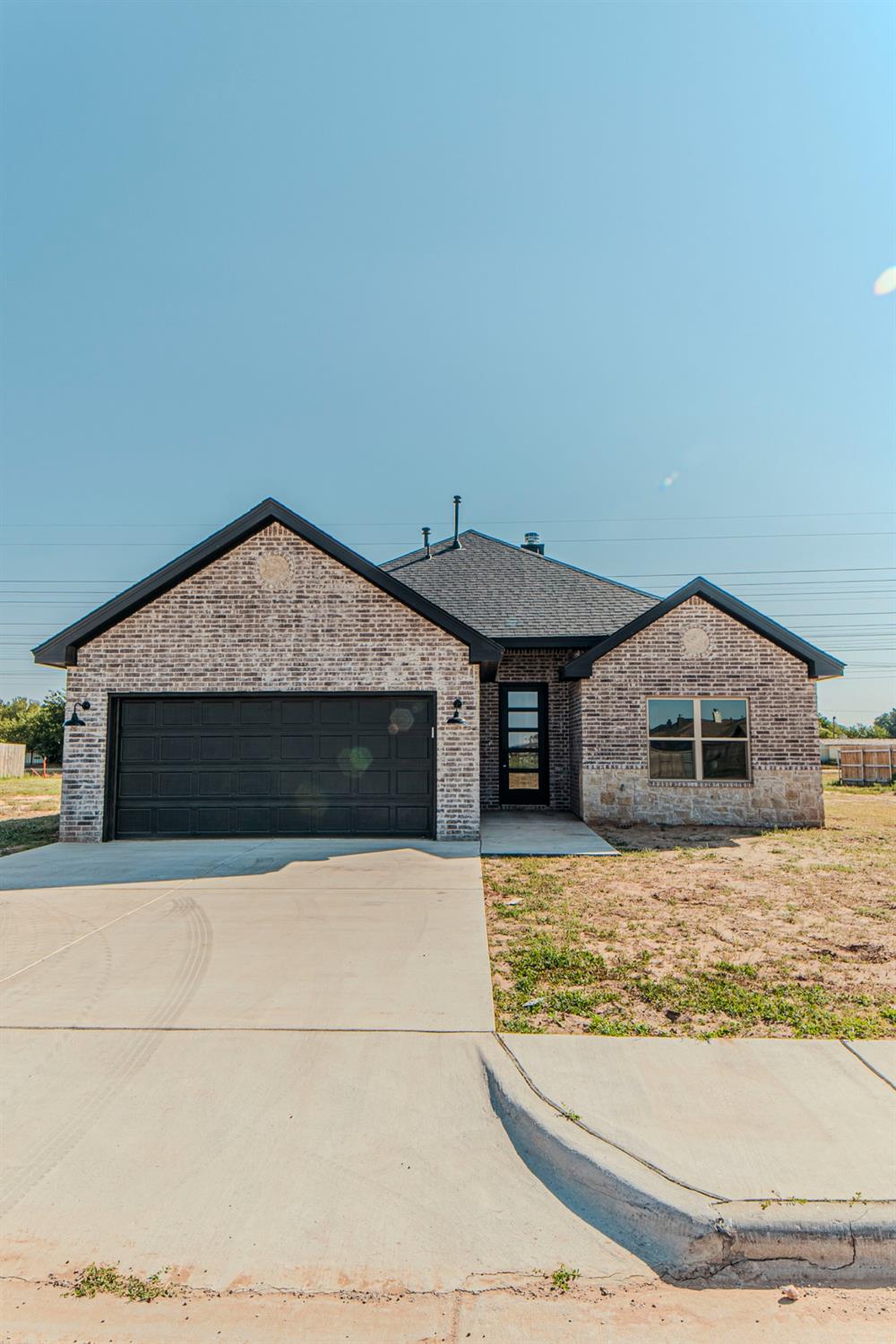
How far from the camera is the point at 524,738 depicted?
15.6 m

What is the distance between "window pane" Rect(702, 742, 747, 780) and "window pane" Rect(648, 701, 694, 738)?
0.50 meters

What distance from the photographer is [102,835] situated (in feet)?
37.6

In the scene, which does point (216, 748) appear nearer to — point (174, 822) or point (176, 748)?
point (176, 748)

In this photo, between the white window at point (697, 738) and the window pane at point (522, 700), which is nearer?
the white window at point (697, 738)

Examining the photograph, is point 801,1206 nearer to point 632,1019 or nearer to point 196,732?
point 632,1019

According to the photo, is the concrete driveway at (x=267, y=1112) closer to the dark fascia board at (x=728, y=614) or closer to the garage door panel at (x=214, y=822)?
the garage door panel at (x=214, y=822)

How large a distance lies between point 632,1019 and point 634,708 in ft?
31.6

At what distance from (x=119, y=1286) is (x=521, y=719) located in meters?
13.4

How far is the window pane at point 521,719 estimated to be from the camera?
15.6 meters

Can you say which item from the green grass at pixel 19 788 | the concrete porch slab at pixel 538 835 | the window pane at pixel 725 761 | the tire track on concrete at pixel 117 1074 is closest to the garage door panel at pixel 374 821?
the concrete porch slab at pixel 538 835

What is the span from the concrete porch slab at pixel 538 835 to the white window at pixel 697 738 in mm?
2034

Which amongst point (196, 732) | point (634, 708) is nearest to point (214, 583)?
point (196, 732)

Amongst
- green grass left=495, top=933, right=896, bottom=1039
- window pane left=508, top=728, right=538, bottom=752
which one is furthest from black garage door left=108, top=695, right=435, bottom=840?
green grass left=495, top=933, right=896, bottom=1039

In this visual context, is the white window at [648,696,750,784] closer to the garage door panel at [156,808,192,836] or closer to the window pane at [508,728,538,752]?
the window pane at [508,728,538,752]
